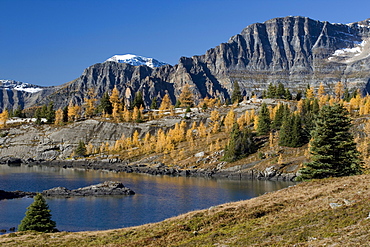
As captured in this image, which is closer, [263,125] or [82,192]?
[82,192]

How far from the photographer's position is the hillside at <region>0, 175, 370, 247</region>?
19.2 metres

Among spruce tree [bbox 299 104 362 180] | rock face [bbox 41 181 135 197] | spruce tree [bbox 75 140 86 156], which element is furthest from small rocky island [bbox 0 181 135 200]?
spruce tree [bbox 75 140 86 156]

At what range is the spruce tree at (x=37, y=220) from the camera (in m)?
42.6

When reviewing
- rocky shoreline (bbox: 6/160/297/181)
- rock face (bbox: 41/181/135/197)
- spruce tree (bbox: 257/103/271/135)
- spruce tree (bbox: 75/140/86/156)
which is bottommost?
rocky shoreline (bbox: 6/160/297/181)

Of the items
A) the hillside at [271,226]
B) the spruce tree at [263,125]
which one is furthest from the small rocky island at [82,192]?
the spruce tree at [263,125]

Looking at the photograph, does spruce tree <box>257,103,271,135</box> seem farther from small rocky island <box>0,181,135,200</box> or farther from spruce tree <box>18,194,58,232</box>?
spruce tree <box>18,194,58,232</box>

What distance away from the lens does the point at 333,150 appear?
1869 inches

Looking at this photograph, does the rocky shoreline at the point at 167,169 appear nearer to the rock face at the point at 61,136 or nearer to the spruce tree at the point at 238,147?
the spruce tree at the point at 238,147

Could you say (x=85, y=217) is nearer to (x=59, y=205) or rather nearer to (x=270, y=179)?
(x=59, y=205)

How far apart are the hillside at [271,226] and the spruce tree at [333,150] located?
1080 centimetres

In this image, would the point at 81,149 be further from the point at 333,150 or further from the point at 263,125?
the point at 333,150

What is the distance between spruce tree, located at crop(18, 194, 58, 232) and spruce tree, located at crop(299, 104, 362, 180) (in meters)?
35.4

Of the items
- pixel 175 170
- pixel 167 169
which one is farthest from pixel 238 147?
pixel 167 169

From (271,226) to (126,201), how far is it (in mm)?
55162
